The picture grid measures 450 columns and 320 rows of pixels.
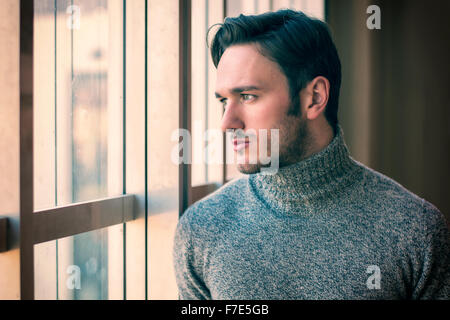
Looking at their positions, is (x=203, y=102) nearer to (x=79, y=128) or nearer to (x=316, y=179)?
(x=79, y=128)

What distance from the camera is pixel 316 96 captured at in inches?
32.6

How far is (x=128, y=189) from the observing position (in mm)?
1121

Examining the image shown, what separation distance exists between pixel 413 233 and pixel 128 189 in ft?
2.56

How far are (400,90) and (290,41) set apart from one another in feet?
1.67

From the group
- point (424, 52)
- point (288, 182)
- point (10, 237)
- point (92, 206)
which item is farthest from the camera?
point (424, 52)

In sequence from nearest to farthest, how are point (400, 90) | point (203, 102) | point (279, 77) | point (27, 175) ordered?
point (27, 175) → point (279, 77) → point (400, 90) → point (203, 102)

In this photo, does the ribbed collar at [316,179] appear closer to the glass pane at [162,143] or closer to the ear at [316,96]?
the ear at [316,96]

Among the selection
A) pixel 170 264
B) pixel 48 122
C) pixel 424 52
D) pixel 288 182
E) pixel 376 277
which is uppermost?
pixel 424 52

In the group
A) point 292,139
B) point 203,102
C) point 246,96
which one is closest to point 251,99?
point 246,96

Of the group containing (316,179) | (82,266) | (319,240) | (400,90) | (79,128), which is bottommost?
(82,266)

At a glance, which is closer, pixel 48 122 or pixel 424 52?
pixel 48 122

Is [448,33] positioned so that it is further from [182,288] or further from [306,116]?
[182,288]

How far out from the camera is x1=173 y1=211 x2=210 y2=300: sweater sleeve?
0.84 meters
